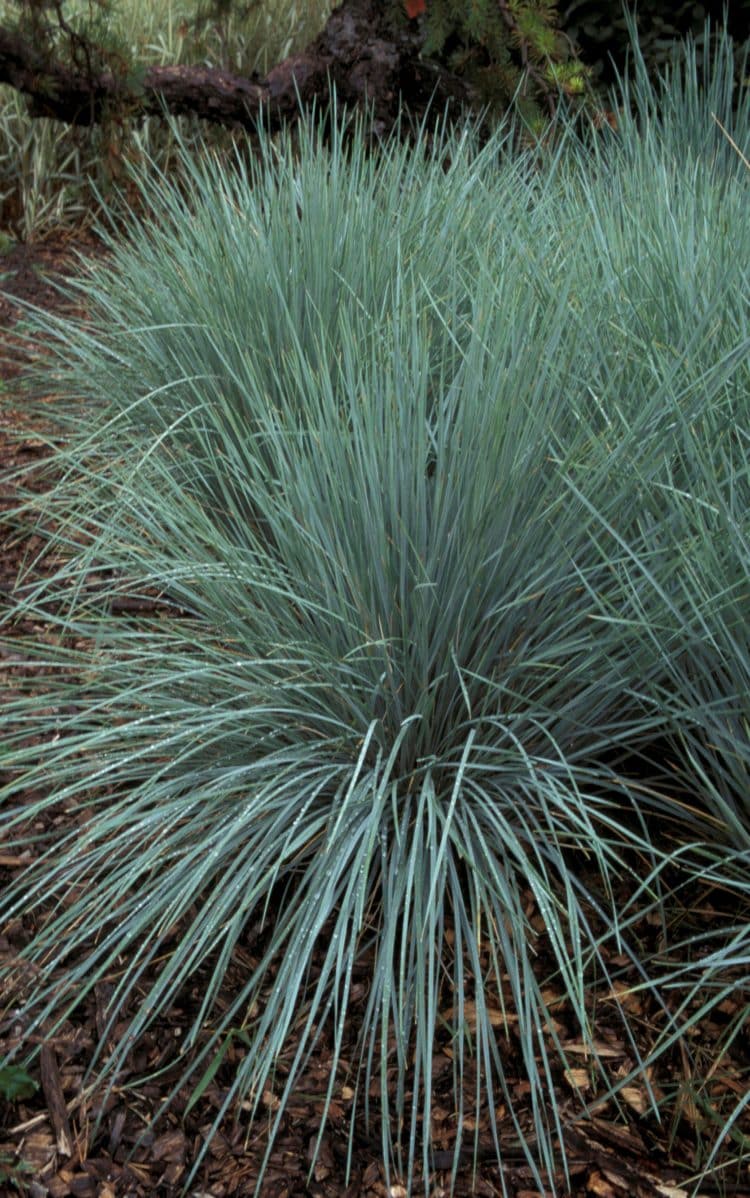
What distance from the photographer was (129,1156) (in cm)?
149

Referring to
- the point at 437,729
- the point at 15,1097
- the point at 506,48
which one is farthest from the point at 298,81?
the point at 15,1097

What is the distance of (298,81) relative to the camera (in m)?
4.41

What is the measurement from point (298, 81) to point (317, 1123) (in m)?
3.86

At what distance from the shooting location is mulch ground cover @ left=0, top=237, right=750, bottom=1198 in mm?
1465

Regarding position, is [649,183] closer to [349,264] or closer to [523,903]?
[349,264]

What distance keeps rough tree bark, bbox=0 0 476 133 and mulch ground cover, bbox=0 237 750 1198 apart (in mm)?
3519

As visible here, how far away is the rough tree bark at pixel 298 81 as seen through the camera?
4.34m

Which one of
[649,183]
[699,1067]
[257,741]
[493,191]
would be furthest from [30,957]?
[649,183]

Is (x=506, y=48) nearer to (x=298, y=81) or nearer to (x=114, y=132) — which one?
(x=298, y=81)


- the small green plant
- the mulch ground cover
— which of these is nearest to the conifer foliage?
the mulch ground cover

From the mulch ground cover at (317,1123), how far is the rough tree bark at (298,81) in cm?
352

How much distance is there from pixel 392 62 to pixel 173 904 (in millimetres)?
3682

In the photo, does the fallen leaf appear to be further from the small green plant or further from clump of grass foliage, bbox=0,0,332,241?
clump of grass foliage, bbox=0,0,332,241

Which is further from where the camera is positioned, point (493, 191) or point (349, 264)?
point (493, 191)
